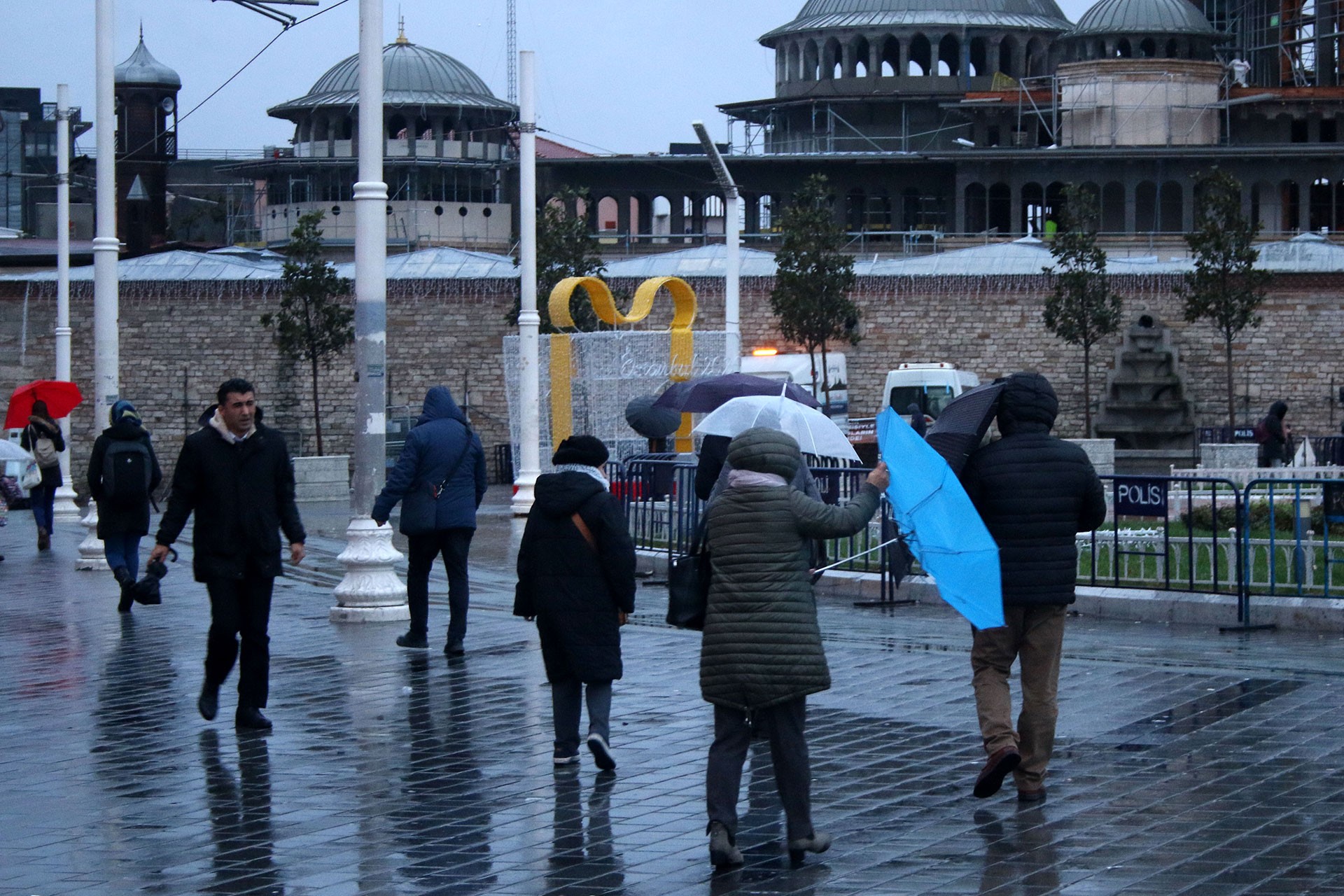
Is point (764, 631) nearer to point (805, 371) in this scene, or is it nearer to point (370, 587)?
point (370, 587)

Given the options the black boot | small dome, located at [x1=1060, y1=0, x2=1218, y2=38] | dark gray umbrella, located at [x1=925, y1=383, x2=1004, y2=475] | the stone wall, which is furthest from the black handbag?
small dome, located at [x1=1060, y1=0, x2=1218, y2=38]

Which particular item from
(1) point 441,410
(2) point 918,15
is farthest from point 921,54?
(1) point 441,410

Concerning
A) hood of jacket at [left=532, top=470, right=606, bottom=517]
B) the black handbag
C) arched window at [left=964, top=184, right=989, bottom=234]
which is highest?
arched window at [left=964, top=184, right=989, bottom=234]

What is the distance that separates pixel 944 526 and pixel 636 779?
5.55ft

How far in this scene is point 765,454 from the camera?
6.11 meters

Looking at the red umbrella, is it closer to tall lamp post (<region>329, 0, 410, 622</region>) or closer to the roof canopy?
tall lamp post (<region>329, 0, 410, 622</region>)

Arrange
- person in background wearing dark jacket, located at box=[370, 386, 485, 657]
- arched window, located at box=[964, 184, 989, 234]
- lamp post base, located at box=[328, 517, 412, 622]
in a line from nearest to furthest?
person in background wearing dark jacket, located at box=[370, 386, 485, 657] < lamp post base, located at box=[328, 517, 412, 622] < arched window, located at box=[964, 184, 989, 234]

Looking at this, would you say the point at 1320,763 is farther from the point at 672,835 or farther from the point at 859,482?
the point at 859,482

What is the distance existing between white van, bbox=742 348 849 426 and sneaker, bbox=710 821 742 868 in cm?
2660

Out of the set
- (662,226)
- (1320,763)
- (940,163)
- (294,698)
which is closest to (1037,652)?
(1320,763)

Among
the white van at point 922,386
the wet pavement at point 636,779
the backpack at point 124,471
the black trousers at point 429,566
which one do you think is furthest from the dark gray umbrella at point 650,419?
the white van at point 922,386

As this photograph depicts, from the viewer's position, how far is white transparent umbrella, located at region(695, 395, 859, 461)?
34.6ft

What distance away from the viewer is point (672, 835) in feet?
21.3

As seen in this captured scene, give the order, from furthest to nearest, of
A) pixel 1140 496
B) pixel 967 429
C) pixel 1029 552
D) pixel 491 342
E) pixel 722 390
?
pixel 491 342
pixel 722 390
pixel 1140 496
pixel 967 429
pixel 1029 552
